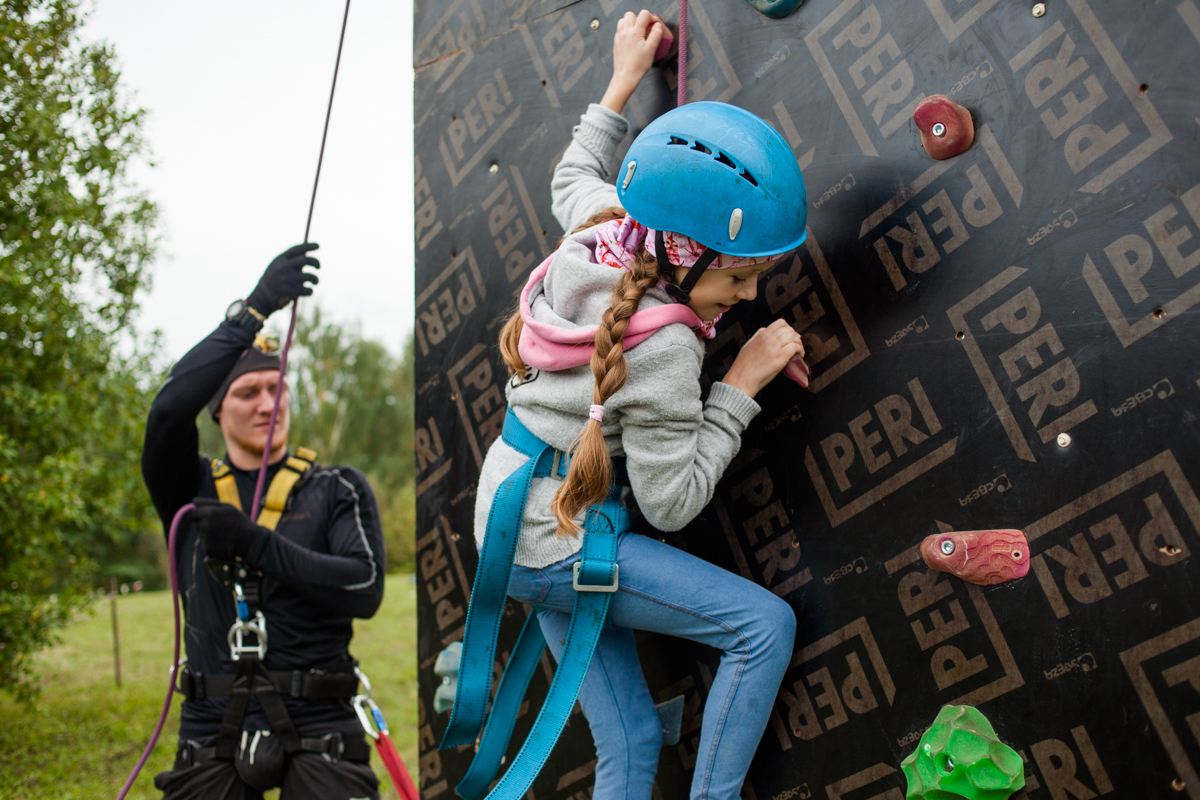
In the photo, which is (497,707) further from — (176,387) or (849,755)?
(176,387)

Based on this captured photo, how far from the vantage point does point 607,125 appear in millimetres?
2645

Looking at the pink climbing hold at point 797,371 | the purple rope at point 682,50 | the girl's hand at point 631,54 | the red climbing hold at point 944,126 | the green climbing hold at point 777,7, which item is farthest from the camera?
the girl's hand at point 631,54

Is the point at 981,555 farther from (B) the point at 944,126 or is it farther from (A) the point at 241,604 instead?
(A) the point at 241,604

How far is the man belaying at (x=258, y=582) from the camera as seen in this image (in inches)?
109

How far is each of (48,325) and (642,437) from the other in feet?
19.1

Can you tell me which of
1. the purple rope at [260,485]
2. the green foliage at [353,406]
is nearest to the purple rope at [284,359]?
the purple rope at [260,485]

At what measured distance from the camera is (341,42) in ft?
8.87

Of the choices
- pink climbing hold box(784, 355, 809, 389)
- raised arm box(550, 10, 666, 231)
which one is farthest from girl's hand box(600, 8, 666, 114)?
pink climbing hold box(784, 355, 809, 389)

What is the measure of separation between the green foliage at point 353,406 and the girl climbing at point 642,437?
92.7 ft

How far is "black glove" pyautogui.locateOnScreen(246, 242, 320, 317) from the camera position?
2.91 metres

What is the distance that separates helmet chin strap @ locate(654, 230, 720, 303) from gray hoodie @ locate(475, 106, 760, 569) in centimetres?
3

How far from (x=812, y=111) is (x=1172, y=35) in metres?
0.84

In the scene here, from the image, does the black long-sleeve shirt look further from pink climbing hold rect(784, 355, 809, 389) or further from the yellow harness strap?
pink climbing hold rect(784, 355, 809, 389)

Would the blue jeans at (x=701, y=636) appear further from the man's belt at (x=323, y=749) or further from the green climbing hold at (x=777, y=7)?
the green climbing hold at (x=777, y=7)
